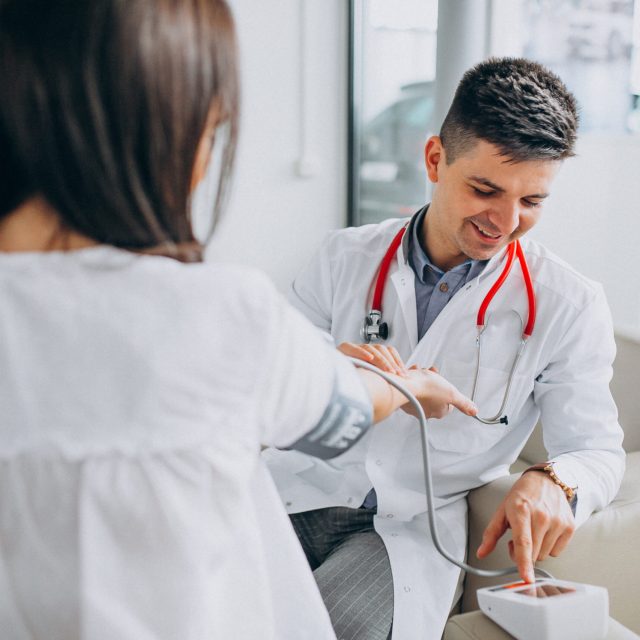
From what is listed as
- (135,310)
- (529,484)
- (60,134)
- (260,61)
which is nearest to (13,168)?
(60,134)

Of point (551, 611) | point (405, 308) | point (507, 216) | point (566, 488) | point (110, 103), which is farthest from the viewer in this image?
point (405, 308)

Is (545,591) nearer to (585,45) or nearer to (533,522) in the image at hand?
(533,522)

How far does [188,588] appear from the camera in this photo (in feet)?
2.30

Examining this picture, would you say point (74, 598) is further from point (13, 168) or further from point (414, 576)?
point (414, 576)

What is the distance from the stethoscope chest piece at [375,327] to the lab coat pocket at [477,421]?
16cm

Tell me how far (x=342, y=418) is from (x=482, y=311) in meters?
0.69

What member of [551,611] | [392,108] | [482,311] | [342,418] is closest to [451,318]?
[482,311]

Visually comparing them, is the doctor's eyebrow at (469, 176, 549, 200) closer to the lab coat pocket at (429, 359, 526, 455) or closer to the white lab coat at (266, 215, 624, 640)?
the white lab coat at (266, 215, 624, 640)

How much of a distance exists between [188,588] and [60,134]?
429mm

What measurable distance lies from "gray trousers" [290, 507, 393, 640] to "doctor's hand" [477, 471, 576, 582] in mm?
194

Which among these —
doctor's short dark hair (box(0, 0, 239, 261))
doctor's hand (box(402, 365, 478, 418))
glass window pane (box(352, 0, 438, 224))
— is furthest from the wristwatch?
glass window pane (box(352, 0, 438, 224))

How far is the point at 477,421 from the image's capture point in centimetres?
137

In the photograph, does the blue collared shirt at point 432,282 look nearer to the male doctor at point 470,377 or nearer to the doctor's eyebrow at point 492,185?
the male doctor at point 470,377

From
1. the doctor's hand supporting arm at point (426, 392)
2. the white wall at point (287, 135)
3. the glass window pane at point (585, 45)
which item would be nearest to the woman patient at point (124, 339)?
the doctor's hand supporting arm at point (426, 392)
